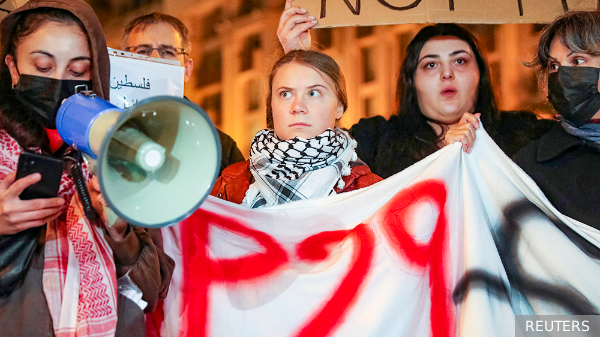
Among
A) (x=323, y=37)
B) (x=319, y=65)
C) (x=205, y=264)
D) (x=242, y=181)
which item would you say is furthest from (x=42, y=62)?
(x=323, y=37)

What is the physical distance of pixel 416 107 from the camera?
288 centimetres

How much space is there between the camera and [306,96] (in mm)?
2236

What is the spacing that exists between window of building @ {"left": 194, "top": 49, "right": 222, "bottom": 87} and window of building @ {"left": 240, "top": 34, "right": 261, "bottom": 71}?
0.53 ft

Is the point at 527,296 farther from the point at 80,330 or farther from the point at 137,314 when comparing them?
the point at 80,330

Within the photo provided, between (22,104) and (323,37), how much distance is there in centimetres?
239

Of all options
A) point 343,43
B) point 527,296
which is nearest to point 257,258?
point 527,296

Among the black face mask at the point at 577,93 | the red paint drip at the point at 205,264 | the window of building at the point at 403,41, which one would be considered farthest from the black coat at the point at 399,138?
the red paint drip at the point at 205,264

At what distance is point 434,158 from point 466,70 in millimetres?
1061

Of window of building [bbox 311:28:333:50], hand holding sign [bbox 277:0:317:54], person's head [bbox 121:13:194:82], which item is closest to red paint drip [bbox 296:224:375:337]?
hand holding sign [bbox 277:0:317:54]

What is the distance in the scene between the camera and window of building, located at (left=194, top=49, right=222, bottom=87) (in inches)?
142

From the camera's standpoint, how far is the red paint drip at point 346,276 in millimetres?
1755

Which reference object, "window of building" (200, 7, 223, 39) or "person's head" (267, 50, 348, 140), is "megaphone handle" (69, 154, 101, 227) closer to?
"person's head" (267, 50, 348, 140)

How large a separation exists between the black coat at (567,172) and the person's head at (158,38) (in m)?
1.85

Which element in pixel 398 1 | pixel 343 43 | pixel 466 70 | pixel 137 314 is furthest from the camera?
pixel 343 43
